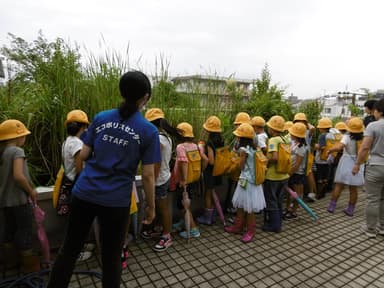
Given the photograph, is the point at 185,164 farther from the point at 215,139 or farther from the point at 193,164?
the point at 215,139

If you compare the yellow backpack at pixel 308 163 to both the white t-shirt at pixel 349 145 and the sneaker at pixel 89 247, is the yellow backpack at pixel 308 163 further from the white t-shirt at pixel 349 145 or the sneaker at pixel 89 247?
the sneaker at pixel 89 247

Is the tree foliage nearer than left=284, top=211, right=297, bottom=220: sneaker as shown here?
No

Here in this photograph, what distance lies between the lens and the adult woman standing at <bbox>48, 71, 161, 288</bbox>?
1.56 m

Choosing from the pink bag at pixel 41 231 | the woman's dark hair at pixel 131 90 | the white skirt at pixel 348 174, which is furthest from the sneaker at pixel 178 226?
the white skirt at pixel 348 174

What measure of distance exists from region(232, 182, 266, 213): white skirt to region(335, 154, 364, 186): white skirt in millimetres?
1811

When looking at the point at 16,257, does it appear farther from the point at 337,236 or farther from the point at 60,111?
the point at 337,236

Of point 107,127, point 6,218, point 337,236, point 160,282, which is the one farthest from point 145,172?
point 337,236

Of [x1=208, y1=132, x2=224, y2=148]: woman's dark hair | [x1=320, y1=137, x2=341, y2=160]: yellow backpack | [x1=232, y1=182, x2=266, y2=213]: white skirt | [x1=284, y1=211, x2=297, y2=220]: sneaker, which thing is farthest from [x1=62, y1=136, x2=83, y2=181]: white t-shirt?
[x1=320, y1=137, x2=341, y2=160]: yellow backpack

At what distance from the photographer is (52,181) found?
290 centimetres

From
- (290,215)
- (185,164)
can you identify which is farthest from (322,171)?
(185,164)

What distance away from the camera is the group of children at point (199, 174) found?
2.06m

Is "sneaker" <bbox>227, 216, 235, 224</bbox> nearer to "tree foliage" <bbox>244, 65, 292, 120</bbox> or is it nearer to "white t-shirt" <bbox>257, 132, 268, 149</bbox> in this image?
"white t-shirt" <bbox>257, 132, 268, 149</bbox>

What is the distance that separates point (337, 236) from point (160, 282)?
8.31 feet

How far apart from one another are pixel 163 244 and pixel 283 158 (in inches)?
72.8
